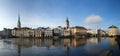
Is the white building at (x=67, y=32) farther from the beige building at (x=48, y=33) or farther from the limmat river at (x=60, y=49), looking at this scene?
the limmat river at (x=60, y=49)

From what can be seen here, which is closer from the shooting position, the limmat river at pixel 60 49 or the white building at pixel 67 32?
the limmat river at pixel 60 49

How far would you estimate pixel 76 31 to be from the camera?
364 feet

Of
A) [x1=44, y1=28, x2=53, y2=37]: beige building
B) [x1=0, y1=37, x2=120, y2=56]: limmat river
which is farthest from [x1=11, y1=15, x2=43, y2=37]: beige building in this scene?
[x1=0, y1=37, x2=120, y2=56]: limmat river

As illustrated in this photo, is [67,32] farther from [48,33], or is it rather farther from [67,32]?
[48,33]

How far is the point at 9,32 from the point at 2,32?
20.3ft

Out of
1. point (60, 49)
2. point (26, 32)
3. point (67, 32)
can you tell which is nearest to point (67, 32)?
point (67, 32)

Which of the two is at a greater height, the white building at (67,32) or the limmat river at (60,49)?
the white building at (67,32)

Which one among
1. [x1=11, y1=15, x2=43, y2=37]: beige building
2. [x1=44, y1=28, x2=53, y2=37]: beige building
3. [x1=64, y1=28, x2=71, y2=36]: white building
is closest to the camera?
[x1=44, y1=28, x2=53, y2=37]: beige building

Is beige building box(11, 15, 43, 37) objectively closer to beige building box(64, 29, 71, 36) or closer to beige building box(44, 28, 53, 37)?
beige building box(44, 28, 53, 37)

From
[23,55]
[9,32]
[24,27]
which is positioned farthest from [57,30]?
[23,55]

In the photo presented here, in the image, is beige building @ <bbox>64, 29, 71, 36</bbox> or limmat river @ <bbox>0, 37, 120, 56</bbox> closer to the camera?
limmat river @ <bbox>0, 37, 120, 56</bbox>

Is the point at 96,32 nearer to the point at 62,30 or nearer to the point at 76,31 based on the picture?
the point at 76,31

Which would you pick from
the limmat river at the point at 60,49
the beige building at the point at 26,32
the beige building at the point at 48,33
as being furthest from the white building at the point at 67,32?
the limmat river at the point at 60,49

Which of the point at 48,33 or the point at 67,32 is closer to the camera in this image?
the point at 48,33
